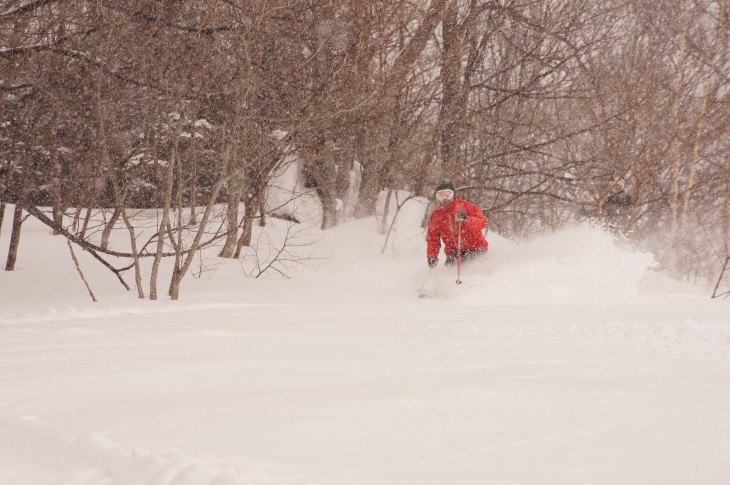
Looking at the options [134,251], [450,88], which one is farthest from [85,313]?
[450,88]

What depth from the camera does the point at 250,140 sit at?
1195cm

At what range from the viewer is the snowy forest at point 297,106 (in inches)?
331

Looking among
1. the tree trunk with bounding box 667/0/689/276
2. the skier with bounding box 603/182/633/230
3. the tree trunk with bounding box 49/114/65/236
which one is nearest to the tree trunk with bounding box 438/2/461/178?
the skier with bounding box 603/182/633/230

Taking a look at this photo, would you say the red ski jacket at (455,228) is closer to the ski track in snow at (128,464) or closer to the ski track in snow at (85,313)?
the ski track in snow at (85,313)

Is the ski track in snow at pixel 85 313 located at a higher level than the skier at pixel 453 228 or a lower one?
lower

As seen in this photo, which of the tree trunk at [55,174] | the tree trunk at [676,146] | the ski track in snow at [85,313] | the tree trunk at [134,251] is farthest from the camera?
the tree trunk at [676,146]

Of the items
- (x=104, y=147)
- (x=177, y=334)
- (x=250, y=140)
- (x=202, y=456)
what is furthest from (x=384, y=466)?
(x=250, y=140)

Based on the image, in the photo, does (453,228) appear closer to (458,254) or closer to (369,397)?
(458,254)

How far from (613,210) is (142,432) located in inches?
553

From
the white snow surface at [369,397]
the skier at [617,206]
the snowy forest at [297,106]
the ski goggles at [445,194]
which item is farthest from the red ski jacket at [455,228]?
the skier at [617,206]

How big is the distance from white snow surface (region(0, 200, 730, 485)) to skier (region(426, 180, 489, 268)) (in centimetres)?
285

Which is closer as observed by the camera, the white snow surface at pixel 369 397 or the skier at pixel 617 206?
the white snow surface at pixel 369 397

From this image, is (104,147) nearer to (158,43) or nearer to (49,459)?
(158,43)

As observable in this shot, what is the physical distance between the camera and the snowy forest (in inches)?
331
